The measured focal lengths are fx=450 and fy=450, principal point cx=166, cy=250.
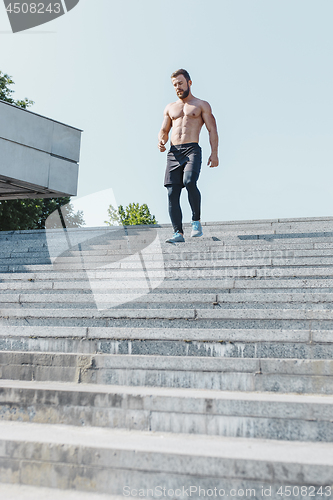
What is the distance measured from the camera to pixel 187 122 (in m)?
7.05

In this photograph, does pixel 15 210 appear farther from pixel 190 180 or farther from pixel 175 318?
pixel 175 318

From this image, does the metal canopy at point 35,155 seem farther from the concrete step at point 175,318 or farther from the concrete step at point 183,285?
the concrete step at point 175,318

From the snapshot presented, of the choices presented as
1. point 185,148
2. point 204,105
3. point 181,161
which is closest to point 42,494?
point 181,161

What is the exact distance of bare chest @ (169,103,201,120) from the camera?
704 cm

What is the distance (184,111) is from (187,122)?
198mm

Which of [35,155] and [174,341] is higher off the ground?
[35,155]

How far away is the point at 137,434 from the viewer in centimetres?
291

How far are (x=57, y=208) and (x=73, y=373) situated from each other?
27836mm

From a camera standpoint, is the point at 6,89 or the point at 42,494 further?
the point at 6,89

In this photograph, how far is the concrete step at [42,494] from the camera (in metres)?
2.46

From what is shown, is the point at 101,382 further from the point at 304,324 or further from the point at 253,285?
the point at 253,285

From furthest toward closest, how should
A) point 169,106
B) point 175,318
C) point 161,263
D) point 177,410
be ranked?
point 169,106
point 161,263
point 175,318
point 177,410

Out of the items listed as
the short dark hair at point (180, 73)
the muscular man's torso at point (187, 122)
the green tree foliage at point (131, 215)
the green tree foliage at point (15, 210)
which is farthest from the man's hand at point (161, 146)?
the green tree foliage at point (131, 215)

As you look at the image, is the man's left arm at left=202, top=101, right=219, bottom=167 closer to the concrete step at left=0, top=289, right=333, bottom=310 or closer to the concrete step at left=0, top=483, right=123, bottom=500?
the concrete step at left=0, top=289, right=333, bottom=310
